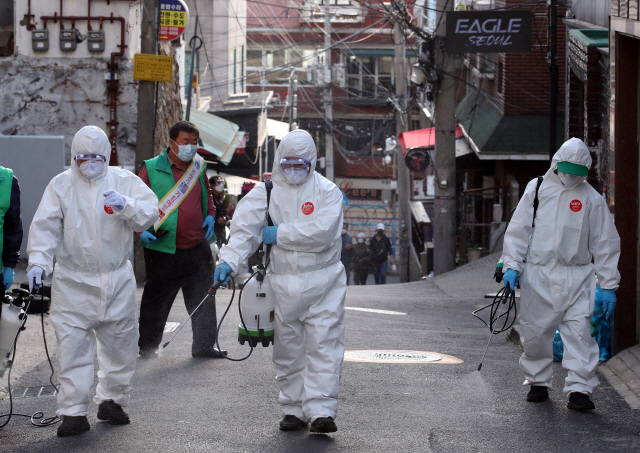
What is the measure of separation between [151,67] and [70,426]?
25.3ft

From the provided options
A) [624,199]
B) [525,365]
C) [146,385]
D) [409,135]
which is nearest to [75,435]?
[146,385]

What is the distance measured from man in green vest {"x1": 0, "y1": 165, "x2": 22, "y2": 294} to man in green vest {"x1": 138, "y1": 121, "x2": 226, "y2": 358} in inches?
70.3

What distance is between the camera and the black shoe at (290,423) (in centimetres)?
515

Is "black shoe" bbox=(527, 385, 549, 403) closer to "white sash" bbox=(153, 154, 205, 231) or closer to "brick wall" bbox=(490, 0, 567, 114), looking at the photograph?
"white sash" bbox=(153, 154, 205, 231)

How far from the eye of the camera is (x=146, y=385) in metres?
6.39

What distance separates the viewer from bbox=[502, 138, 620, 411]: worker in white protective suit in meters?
5.76

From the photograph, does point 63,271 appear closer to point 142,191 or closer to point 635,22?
point 142,191

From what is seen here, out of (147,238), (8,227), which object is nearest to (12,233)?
(8,227)

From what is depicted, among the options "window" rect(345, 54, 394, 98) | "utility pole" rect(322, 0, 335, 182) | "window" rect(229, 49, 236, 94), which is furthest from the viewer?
"window" rect(345, 54, 394, 98)

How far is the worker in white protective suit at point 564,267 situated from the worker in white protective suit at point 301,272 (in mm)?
1477

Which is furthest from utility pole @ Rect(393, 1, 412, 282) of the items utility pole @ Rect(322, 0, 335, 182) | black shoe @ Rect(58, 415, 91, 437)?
black shoe @ Rect(58, 415, 91, 437)

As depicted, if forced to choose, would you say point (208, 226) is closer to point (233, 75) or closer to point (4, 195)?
point (4, 195)

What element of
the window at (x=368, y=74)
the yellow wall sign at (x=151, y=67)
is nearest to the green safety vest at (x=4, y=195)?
the yellow wall sign at (x=151, y=67)

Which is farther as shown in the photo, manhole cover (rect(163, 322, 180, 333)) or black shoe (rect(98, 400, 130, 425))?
manhole cover (rect(163, 322, 180, 333))
